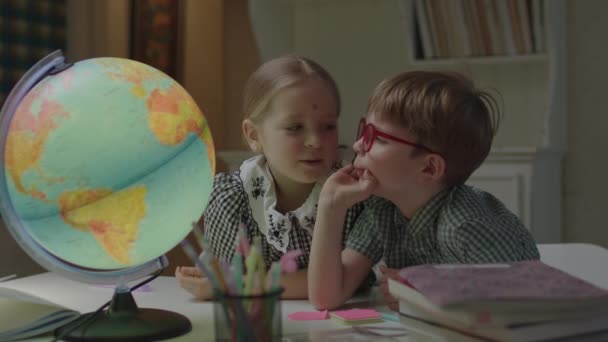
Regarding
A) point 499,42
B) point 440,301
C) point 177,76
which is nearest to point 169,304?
point 440,301

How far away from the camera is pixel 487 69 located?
128 inches

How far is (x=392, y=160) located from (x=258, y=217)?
14.8 inches

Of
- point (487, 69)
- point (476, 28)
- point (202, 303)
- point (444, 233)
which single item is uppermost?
point (476, 28)

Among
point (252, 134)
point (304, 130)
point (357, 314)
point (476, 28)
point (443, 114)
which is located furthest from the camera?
point (476, 28)

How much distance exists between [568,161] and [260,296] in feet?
8.57

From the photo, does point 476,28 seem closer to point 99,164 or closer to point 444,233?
point 444,233

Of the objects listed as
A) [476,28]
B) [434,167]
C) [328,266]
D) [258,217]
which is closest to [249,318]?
[328,266]

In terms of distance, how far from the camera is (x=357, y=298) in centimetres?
133

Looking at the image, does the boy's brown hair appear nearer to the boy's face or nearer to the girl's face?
the boy's face

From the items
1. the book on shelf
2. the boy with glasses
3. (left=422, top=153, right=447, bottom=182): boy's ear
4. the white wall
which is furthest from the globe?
the white wall

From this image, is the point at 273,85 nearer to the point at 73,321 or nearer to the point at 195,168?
the point at 195,168

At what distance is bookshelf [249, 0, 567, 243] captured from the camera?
2.89 metres

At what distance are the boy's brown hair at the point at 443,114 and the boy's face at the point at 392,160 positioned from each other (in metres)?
0.01

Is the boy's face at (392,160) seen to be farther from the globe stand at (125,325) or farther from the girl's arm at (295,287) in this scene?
the globe stand at (125,325)
